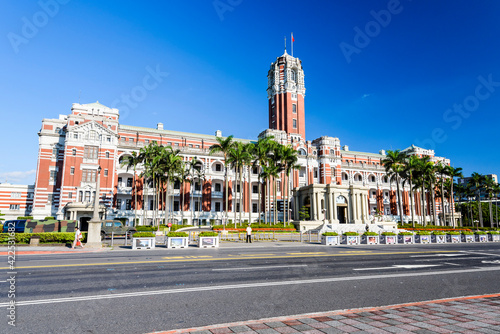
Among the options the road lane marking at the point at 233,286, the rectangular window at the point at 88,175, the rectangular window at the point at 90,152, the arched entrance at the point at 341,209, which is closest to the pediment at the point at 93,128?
the rectangular window at the point at 90,152

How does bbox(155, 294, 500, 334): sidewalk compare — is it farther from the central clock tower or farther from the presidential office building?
the central clock tower

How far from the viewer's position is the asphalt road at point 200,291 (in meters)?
6.33

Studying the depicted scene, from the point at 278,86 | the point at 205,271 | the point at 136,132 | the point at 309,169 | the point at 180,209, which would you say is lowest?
the point at 205,271

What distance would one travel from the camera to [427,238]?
3338 cm

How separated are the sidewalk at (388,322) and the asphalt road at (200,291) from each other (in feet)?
2.32

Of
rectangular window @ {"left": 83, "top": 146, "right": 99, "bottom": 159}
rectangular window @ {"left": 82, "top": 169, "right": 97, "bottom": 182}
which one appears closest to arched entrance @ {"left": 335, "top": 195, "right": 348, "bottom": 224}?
rectangular window @ {"left": 82, "top": 169, "right": 97, "bottom": 182}

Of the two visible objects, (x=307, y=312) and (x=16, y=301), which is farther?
(x=16, y=301)

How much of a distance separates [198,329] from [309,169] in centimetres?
6614

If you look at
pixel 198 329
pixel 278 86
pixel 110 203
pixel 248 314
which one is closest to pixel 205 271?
pixel 248 314

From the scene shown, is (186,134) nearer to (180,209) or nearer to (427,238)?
(180,209)

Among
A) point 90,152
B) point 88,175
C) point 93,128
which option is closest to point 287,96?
point 93,128

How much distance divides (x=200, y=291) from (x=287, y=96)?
221 feet

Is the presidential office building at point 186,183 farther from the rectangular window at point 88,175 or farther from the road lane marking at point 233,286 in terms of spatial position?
the road lane marking at point 233,286

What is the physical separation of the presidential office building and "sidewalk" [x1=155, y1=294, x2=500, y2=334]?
42499 millimetres
